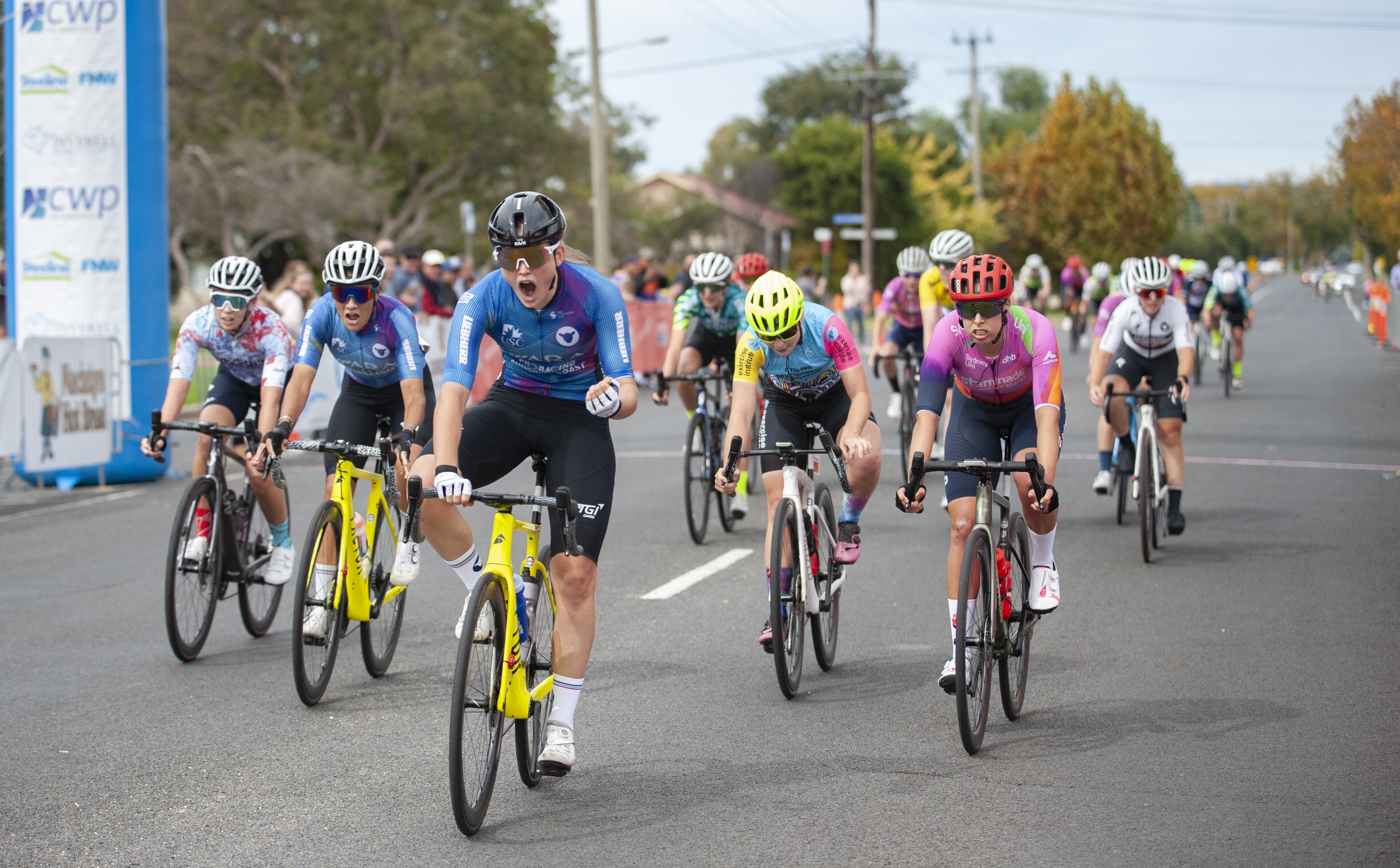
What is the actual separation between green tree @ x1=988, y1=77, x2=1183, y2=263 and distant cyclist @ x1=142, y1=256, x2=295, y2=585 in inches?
2264

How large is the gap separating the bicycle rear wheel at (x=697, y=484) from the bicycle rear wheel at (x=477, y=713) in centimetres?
522

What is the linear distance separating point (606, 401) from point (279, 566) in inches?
141

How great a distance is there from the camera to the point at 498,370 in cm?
1978

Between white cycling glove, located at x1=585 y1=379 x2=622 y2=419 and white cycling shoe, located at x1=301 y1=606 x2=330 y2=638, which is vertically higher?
white cycling glove, located at x1=585 y1=379 x2=622 y2=419

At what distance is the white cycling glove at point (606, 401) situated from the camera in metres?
4.75

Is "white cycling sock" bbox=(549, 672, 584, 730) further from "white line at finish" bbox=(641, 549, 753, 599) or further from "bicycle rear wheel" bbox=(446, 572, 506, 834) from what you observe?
"white line at finish" bbox=(641, 549, 753, 599)

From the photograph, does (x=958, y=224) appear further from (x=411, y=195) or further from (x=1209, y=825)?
(x=1209, y=825)

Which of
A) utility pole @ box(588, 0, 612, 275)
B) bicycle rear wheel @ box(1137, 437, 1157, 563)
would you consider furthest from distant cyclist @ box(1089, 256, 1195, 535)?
utility pole @ box(588, 0, 612, 275)

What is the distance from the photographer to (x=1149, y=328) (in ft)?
33.3

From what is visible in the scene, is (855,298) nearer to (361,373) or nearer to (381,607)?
(361,373)

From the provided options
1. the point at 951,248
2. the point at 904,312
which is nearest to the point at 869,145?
the point at 904,312

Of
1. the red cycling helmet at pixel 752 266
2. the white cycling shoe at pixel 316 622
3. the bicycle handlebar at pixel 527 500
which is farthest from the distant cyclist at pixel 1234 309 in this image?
the bicycle handlebar at pixel 527 500

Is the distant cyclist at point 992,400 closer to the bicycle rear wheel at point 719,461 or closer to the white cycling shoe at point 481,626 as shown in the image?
the white cycling shoe at point 481,626

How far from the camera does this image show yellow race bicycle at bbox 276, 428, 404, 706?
6.02 metres
